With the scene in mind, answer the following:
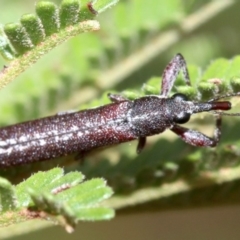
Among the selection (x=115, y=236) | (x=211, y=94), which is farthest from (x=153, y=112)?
(x=115, y=236)

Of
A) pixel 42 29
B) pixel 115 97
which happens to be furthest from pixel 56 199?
pixel 115 97

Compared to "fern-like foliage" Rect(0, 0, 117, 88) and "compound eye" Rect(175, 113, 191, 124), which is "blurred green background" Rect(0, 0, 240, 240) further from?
"fern-like foliage" Rect(0, 0, 117, 88)

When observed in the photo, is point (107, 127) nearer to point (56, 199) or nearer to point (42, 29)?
point (42, 29)

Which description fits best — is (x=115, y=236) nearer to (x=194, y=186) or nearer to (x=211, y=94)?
(x=194, y=186)

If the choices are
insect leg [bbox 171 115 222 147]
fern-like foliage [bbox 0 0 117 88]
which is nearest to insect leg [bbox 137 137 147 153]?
insect leg [bbox 171 115 222 147]

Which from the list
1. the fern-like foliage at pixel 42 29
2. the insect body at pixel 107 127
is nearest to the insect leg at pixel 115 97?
the insect body at pixel 107 127

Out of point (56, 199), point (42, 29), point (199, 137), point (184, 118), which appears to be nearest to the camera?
point (56, 199)
